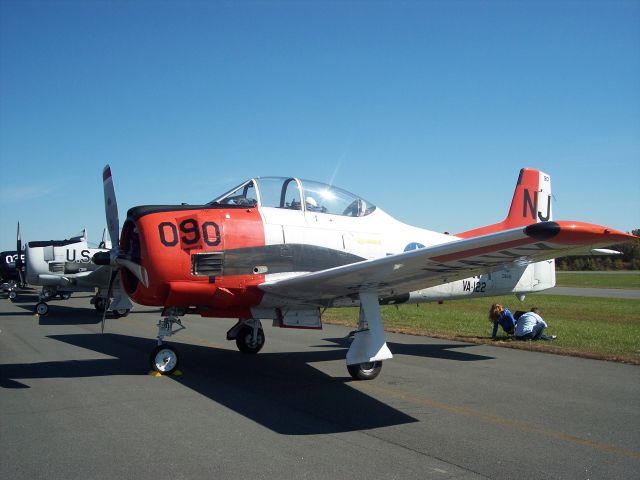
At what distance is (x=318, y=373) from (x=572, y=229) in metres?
4.95

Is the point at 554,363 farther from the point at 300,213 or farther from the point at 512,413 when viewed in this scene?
the point at 300,213

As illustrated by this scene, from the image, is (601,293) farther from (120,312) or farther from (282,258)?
(282,258)

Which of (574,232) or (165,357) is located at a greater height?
(574,232)

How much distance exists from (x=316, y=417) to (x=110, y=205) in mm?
5257

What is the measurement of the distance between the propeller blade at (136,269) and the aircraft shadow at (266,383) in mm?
1557

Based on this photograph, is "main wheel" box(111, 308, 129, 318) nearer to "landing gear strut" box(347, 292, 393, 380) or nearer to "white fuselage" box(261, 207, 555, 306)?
"white fuselage" box(261, 207, 555, 306)

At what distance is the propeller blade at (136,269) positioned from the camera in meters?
7.28

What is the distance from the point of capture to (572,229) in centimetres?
459

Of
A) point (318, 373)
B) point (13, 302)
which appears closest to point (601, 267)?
point (13, 302)

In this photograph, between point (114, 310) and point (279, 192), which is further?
point (114, 310)

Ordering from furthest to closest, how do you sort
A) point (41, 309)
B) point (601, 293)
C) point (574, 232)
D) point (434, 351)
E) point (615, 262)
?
point (615, 262) < point (601, 293) < point (41, 309) < point (434, 351) < point (574, 232)

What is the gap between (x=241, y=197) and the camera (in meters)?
8.20

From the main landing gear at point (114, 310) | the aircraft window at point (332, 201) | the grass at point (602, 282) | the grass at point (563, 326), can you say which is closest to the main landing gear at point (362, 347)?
the aircraft window at point (332, 201)

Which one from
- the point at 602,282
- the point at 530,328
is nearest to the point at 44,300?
the point at 530,328
